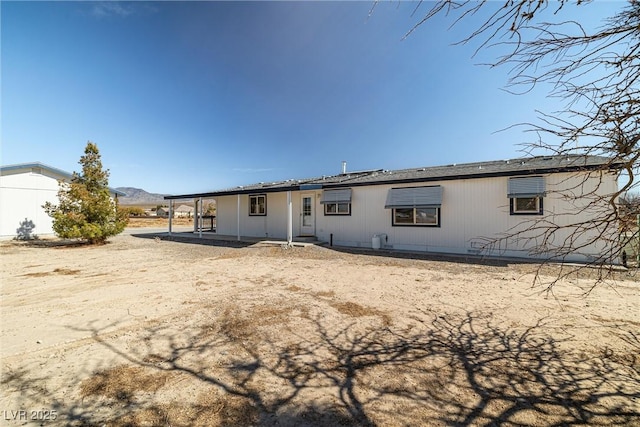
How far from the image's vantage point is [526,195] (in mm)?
8258

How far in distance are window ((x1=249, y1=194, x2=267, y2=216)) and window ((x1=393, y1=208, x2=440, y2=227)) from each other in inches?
304

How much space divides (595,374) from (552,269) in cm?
614

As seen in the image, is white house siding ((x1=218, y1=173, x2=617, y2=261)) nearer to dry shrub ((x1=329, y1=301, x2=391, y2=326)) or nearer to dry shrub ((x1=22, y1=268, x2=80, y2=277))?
dry shrub ((x1=329, y1=301, x2=391, y2=326))

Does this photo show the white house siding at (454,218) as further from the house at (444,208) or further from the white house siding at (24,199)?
the white house siding at (24,199)

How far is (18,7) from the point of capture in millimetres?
8211

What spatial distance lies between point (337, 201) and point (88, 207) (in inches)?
487

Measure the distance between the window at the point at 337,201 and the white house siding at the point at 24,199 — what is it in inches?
616

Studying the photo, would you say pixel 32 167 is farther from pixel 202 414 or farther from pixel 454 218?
pixel 454 218

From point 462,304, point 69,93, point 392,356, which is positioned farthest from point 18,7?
point 462,304

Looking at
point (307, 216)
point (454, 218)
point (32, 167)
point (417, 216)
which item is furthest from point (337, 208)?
point (32, 167)

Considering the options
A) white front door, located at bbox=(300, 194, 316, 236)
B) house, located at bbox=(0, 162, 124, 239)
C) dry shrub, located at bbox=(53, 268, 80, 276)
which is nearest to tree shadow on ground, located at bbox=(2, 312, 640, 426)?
dry shrub, located at bbox=(53, 268, 80, 276)

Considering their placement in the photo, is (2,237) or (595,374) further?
(2,237)

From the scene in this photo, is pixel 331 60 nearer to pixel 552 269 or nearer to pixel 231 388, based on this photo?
pixel 552 269

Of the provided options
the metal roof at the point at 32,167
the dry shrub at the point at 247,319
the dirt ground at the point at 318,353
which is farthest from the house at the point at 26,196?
the dry shrub at the point at 247,319
